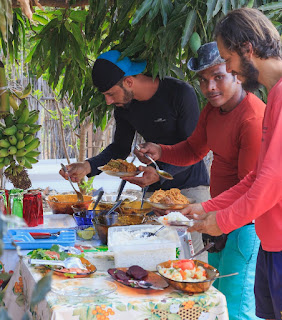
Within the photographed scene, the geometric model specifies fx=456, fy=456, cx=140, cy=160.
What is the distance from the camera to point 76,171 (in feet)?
8.96

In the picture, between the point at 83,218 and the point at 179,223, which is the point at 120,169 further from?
the point at 179,223

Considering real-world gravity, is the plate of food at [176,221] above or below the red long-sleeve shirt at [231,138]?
below

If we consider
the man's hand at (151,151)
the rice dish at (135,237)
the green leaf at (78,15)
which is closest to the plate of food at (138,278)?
the rice dish at (135,237)

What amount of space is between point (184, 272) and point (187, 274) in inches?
0.4

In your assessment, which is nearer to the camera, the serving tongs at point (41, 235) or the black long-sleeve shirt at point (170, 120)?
the serving tongs at point (41, 235)

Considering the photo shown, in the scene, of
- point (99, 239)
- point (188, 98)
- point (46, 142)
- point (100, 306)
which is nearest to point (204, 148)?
point (188, 98)

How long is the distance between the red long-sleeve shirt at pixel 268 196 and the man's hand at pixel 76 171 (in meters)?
1.28

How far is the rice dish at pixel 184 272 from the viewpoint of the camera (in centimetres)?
141

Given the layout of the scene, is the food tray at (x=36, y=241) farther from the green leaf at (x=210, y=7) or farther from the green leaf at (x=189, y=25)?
the green leaf at (x=210, y=7)

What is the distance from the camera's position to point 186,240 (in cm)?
203

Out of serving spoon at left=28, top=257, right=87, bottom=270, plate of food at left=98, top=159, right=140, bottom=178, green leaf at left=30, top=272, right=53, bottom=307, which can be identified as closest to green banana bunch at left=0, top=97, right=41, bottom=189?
plate of food at left=98, top=159, right=140, bottom=178

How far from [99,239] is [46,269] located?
0.46 meters

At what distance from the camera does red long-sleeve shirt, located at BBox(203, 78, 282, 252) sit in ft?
4.79

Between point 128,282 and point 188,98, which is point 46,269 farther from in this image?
point 188,98
